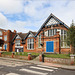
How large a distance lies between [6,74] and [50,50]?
56.3 feet

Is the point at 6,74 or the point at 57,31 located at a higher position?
the point at 57,31

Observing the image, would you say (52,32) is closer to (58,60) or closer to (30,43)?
(30,43)

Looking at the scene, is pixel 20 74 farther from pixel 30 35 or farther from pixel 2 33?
pixel 2 33

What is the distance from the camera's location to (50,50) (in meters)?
25.0

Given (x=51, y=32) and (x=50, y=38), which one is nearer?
(x=50, y=38)

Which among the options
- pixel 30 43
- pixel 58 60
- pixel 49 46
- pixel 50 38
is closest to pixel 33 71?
pixel 58 60

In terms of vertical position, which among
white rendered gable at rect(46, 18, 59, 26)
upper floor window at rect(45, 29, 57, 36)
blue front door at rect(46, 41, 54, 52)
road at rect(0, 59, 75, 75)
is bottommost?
road at rect(0, 59, 75, 75)

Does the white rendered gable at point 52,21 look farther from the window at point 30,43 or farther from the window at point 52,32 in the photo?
the window at point 30,43

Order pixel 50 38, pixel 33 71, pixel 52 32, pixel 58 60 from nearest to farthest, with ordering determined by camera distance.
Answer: pixel 33 71, pixel 58 60, pixel 50 38, pixel 52 32

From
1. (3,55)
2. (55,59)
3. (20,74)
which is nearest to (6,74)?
(20,74)

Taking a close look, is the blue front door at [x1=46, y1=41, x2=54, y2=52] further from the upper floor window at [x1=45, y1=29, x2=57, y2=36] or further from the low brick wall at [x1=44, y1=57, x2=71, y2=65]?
the low brick wall at [x1=44, y1=57, x2=71, y2=65]

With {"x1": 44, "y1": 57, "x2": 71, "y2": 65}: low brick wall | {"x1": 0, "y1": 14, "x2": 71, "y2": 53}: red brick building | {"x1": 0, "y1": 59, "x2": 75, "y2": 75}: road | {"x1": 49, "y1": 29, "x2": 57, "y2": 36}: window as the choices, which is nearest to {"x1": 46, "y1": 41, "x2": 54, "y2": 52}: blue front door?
{"x1": 0, "y1": 14, "x2": 71, "y2": 53}: red brick building

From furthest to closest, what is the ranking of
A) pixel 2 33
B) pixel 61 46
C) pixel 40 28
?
pixel 2 33 < pixel 40 28 < pixel 61 46

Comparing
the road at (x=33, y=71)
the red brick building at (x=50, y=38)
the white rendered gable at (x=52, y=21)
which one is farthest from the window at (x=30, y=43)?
the road at (x=33, y=71)
